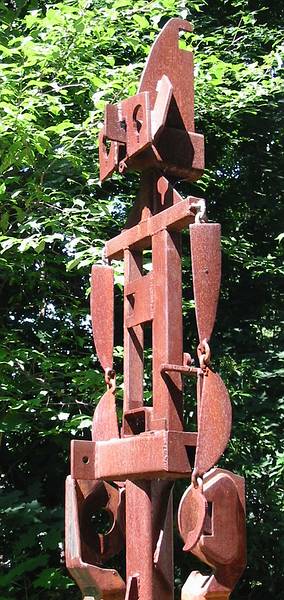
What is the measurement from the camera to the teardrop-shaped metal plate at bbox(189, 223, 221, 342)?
1.64m

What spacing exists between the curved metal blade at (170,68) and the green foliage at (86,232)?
75.5 inches

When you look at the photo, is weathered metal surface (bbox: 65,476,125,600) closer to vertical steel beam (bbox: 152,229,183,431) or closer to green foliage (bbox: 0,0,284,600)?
vertical steel beam (bbox: 152,229,183,431)

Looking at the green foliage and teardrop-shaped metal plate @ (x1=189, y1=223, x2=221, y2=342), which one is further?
the green foliage

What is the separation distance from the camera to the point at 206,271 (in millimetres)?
1652

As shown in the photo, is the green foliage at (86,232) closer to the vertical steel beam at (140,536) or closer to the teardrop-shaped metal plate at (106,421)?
the teardrop-shaped metal plate at (106,421)

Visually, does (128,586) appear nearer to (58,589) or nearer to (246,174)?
(58,589)

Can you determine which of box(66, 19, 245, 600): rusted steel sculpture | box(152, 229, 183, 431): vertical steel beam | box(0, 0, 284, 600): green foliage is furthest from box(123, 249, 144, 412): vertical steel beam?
box(0, 0, 284, 600): green foliage

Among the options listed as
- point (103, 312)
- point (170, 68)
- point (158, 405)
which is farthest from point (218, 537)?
point (170, 68)

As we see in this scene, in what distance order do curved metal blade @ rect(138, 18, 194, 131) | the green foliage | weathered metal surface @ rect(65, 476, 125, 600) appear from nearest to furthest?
weathered metal surface @ rect(65, 476, 125, 600) → curved metal blade @ rect(138, 18, 194, 131) → the green foliage

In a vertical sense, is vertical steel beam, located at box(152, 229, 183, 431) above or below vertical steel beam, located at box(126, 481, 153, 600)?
above

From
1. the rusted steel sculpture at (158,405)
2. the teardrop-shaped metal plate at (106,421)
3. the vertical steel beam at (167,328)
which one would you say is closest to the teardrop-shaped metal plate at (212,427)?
the rusted steel sculpture at (158,405)

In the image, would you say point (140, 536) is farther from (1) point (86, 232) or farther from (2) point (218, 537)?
(1) point (86, 232)

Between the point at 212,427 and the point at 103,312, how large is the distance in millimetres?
553

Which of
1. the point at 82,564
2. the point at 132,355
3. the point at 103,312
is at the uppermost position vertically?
the point at 103,312
